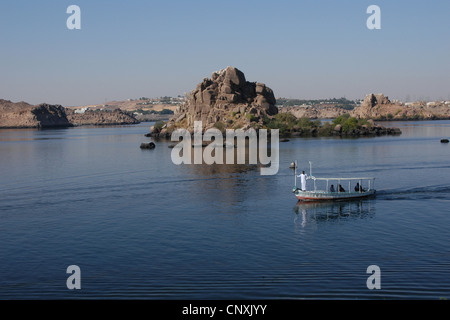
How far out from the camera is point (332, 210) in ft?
146

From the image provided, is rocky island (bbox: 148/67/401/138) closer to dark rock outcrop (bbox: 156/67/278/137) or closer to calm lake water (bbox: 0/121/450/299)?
dark rock outcrop (bbox: 156/67/278/137)

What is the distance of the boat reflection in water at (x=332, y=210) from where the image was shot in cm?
4134

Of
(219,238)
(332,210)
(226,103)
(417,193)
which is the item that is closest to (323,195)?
(332,210)

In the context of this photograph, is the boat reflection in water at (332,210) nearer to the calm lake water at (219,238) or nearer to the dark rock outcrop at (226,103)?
the calm lake water at (219,238)

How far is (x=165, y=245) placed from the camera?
33.4 metres

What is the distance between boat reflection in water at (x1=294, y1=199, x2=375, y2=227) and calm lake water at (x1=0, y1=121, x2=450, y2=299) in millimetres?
176

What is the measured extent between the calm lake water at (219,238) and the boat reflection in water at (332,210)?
0.18 m

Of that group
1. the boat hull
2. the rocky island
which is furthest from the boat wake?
the rocky island

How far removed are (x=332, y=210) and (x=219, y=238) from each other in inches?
552

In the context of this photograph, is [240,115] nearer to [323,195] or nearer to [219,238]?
[323,195]

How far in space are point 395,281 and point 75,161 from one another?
73816 mm

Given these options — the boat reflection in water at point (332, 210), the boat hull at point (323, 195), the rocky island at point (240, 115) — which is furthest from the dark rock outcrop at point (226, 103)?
the boat reflection in water at point (332, 210)
